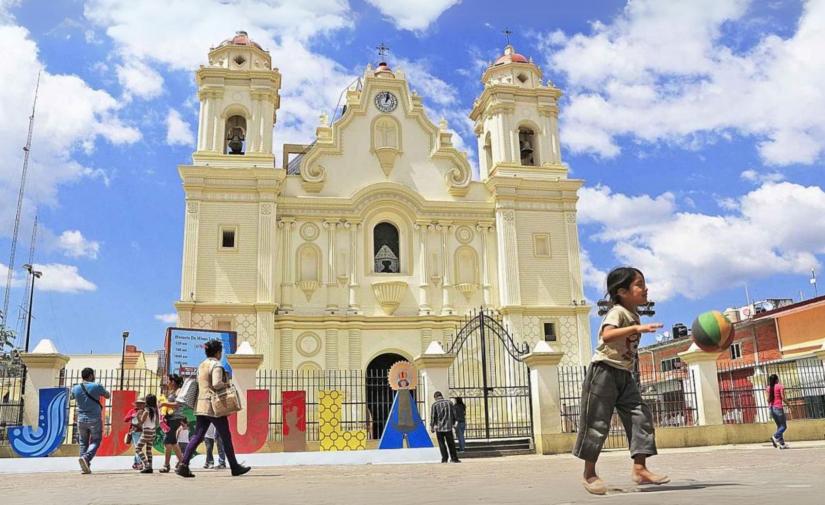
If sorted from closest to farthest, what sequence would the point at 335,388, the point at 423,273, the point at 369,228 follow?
1. the point at 335,388
2. the point at 423,273
3. the point at 369,228

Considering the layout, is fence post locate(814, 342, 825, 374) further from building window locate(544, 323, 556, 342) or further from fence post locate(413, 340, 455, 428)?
building window locate(544, 323, 556, 342)

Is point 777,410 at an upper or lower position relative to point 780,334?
lower

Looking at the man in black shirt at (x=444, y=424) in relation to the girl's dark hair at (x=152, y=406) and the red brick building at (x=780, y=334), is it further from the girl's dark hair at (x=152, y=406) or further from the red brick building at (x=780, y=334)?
the red brick building at (x=780, y=334)

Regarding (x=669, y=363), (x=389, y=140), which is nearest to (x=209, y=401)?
(x=389, y=140)

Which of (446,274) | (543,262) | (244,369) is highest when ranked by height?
(543,262)

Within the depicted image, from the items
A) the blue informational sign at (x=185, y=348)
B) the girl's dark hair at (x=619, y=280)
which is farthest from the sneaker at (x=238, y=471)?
the blue informational sign at (x=185, y=348)

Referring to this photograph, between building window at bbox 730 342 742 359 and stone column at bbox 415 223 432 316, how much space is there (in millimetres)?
15218

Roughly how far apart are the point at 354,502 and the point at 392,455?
8897 millimetres

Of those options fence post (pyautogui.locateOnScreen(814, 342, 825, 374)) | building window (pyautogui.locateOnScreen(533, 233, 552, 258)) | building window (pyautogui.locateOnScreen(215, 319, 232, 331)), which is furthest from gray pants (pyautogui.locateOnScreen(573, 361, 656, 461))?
building window (pyautogui.locateOnScreen(533, 233, 552, 258))

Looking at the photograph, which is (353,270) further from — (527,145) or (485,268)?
(527,145)

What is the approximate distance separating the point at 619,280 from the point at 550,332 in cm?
2009

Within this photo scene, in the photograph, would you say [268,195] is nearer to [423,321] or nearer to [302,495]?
[423,321]

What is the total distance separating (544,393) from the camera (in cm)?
1481

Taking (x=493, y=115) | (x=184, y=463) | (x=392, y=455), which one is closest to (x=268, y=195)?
(x=493, y=115)
